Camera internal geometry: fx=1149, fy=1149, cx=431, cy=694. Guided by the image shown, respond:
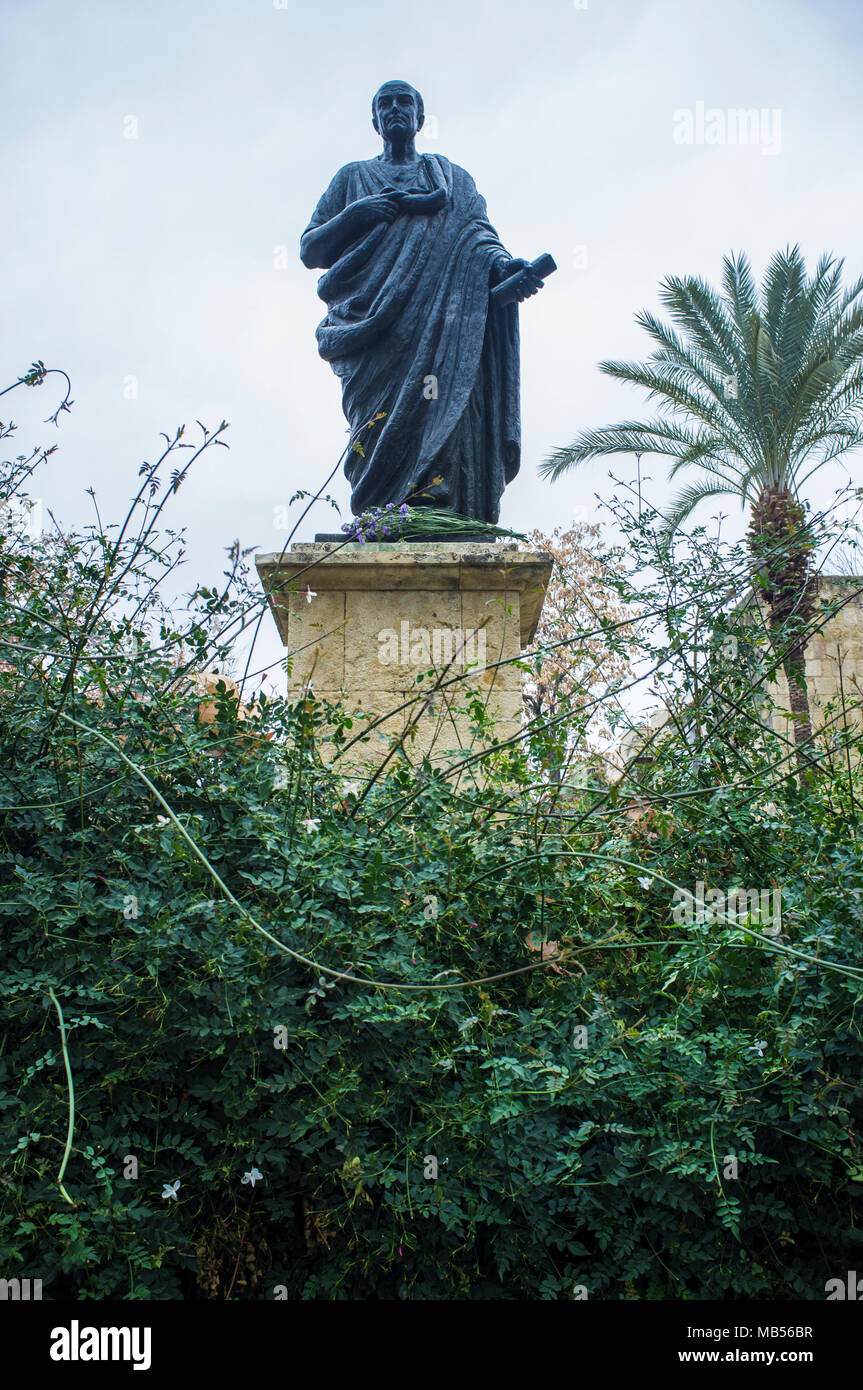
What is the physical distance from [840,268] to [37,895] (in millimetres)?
12444

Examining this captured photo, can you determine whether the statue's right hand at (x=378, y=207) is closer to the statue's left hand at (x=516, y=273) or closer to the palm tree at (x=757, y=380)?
the statue's left hand at (x=516, y=273)

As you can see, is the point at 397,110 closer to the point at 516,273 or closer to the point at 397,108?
the point at 397,108

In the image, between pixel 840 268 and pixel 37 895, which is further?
pixel 840 268

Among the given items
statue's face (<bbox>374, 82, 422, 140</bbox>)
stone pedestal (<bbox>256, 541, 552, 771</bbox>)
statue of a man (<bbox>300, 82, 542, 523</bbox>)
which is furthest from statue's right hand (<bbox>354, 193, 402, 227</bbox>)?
stone pedestal (<bbox>256, 541, 552, 771</bbox>)

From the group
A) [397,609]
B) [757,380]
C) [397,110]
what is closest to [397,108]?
[397,110]

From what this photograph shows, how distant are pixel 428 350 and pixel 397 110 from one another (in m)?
1.09

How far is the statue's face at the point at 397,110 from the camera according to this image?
4754 mm

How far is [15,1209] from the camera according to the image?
6.20 ft

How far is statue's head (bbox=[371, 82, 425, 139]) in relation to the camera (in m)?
4.75

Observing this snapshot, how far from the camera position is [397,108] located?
15.6 feet

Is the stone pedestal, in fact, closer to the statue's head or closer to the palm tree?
the statue's head
